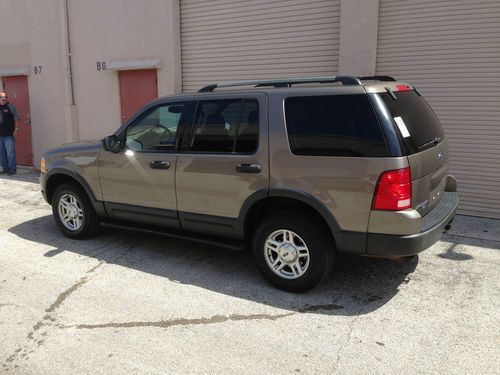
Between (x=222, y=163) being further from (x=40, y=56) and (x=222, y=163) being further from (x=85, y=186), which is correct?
(x=40, y=56)

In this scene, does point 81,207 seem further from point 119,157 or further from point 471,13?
point 471,13

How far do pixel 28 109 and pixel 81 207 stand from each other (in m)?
7.17

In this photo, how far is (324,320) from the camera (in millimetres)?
3697

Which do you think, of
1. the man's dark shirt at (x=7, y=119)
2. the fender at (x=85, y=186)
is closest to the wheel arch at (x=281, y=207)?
the fender at (x=85, y=186)

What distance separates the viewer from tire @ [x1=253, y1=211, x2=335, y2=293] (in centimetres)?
397

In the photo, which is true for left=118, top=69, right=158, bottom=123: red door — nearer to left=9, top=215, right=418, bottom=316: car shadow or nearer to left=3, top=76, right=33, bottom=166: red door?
left=3, top=76, right=33, bottom=166: red door

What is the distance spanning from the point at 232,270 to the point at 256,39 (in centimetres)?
489

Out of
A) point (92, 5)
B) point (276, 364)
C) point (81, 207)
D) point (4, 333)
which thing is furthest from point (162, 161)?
point (92, 5)

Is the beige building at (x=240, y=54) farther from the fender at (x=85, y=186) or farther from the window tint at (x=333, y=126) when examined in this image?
the fender at (x=85, y=186)

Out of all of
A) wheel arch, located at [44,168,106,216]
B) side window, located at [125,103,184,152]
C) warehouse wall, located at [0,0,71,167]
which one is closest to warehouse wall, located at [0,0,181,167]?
warehouse wall, located at [0,0,71,167]

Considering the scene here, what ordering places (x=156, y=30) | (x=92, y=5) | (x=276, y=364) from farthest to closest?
(x=92, y=5) < (x=156, y=30) < (x=276, y=364)

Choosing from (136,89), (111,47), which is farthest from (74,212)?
(111,47)

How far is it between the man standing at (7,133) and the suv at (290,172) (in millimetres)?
6134

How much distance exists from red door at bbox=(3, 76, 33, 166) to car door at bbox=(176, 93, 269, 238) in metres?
8.47
